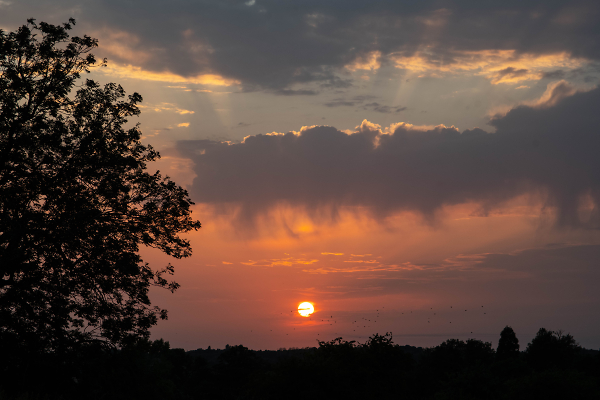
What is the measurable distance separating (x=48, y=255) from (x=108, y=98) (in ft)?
25.0

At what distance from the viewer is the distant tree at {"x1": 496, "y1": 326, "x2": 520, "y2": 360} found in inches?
5335

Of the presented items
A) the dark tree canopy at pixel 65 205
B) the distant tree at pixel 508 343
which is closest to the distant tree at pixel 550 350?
the distant tree at pixel 508 343

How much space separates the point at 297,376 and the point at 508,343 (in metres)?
115

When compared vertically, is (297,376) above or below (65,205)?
below

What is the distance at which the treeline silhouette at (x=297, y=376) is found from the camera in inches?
851

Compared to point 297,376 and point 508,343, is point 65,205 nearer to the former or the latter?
point 297,376

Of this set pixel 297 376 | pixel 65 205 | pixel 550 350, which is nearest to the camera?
pixel 65 205

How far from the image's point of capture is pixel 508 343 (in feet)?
448

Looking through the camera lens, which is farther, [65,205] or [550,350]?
[550,350]

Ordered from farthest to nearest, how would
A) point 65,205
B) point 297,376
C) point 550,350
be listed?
point 550,350
point 297,376
point 65,205

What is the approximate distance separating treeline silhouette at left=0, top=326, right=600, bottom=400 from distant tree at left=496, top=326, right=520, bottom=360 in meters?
26.3

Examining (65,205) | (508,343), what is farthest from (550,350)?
(65,205)

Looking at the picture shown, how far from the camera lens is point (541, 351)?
125 meters

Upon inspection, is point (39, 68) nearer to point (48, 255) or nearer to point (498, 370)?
point (48, 255)
